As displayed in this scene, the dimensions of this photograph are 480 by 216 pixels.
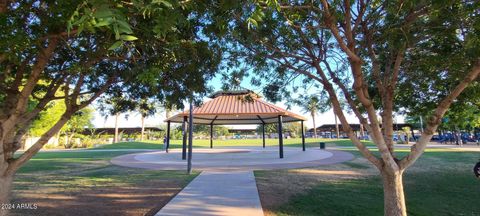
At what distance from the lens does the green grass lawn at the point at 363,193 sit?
25.9 ft

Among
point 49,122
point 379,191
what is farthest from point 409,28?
point 49,122

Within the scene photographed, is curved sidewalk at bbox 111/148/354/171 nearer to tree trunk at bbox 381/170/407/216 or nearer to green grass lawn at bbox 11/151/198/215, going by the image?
green grass lawn at bbox 11/151/198/215

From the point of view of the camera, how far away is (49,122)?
36844 mm

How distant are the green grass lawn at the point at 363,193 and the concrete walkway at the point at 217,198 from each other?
43 centimetres

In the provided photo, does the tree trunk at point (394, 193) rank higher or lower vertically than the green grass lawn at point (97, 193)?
higher

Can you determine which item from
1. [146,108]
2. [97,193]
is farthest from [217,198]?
[97,193]

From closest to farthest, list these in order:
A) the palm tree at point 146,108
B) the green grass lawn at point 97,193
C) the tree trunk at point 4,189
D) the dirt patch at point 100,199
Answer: the tree trunk at point 4,189 → the dirt patch at point 100,199 → the green grass lawn at point 97,193 → the palm tree at point 146,108

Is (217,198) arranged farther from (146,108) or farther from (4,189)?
(4,189)

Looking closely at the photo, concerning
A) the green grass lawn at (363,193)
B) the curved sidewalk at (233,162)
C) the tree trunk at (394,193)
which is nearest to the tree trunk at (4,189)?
the green grass lawn at (363,193)

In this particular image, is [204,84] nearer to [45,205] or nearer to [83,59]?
[83,59]

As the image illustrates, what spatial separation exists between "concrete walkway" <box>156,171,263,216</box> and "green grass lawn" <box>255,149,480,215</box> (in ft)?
1.42

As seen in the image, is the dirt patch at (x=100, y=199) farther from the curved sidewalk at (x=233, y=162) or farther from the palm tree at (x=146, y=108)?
the curved sidewalk at (x=233, y=162)

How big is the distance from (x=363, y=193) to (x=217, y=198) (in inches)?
181

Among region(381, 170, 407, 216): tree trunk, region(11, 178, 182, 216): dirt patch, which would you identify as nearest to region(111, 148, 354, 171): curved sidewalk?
region(11, 178, 182, 216): dirt patch
